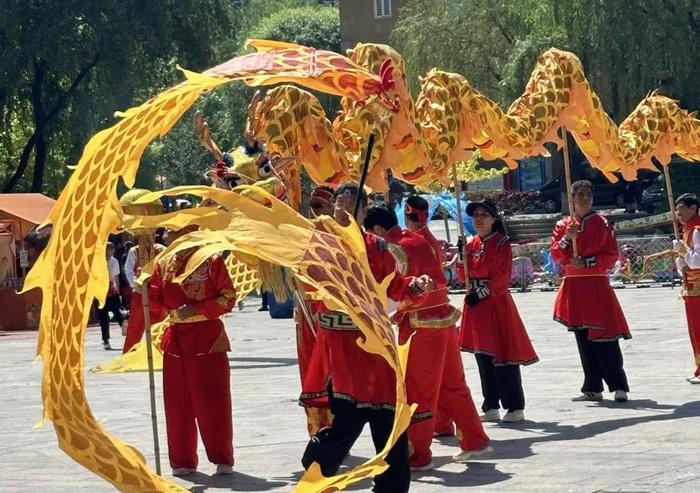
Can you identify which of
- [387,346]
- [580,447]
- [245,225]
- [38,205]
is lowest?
[580,447]

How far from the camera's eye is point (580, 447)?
9.16 metres

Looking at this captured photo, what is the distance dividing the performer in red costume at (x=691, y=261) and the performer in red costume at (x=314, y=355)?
13.7ft

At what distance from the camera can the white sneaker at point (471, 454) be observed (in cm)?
898

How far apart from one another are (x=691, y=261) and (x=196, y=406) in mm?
4960

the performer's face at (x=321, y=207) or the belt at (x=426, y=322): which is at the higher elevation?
the performer's face at (x=321, y=207)

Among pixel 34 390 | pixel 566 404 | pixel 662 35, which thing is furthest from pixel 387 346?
pixel 662 35

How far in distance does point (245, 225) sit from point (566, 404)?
603cm

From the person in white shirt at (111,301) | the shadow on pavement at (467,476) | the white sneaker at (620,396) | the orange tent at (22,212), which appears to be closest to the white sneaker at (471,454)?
the shadow on pavement at (467,476)

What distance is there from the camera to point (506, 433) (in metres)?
10.0

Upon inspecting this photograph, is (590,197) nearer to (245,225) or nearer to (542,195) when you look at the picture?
(245,225)

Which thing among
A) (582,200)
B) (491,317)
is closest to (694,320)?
(582,200)

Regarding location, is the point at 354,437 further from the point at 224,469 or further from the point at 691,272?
the point at 691,272

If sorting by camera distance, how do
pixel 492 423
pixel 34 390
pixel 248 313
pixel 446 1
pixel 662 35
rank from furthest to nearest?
1. pixel 446 1
2. pixel 662 35
3. pixel 248 313
4. pixel 34 390
5. pixel 492 423

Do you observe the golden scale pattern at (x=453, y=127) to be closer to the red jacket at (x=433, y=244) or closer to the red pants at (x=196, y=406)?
the red jacket at (x=433, y=244)
